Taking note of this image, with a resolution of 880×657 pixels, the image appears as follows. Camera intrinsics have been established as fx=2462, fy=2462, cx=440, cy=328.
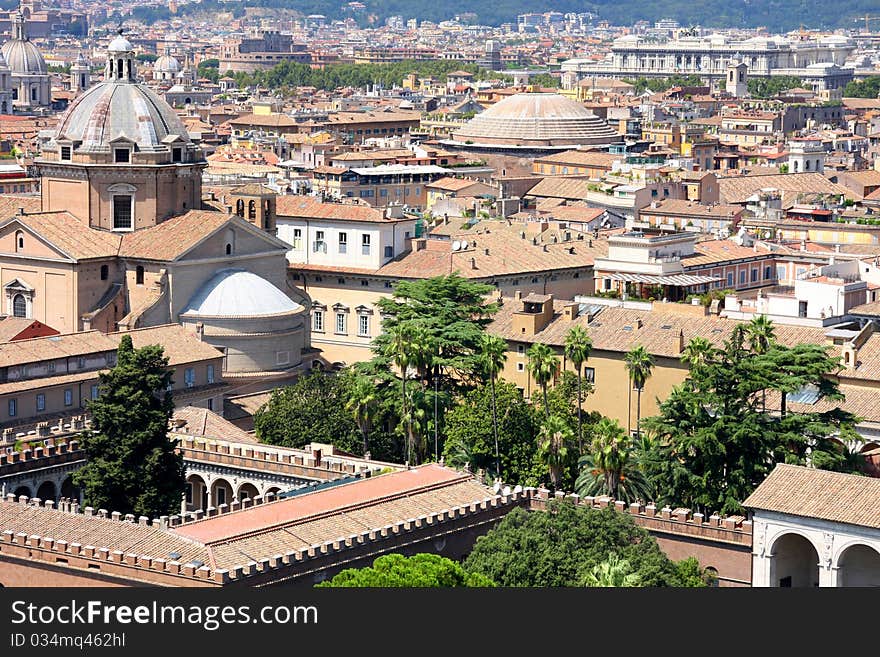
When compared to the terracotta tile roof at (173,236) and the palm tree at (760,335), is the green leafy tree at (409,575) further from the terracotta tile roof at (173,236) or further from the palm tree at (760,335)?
the terracotta tile roof at (173,236)

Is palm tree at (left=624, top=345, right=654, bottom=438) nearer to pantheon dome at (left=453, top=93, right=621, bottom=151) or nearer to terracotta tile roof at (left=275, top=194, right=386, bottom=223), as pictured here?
terracotta tile roof at (left=275, top=194, right=386, bottom=223)

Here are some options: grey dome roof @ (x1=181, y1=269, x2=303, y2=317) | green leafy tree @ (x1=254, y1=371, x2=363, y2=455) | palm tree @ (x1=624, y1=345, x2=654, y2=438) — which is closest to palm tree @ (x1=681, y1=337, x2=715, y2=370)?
palm tree @ (x1=624, y1=345, x2=654, y2=438)

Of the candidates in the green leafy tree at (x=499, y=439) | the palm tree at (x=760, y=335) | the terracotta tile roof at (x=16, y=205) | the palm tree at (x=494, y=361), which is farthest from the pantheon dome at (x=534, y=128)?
the green leafy tree at (x=499, y=439)

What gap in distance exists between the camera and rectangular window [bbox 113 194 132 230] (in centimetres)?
8150

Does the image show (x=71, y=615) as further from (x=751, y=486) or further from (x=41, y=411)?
(x=41, y=411)

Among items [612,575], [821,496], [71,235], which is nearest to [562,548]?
[612,575]

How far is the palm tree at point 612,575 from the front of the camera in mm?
49741

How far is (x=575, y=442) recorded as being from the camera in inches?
2544

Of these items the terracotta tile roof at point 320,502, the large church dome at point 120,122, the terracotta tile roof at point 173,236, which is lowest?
the terracotta tile roof at point 320,502

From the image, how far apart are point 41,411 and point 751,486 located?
20.6 m

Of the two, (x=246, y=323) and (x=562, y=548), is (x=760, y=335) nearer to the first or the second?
(x=562, y=548)

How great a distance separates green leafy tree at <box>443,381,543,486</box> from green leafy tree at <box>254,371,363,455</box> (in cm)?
328

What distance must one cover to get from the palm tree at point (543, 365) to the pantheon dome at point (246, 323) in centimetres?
1268

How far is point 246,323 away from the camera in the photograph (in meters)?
78.4
